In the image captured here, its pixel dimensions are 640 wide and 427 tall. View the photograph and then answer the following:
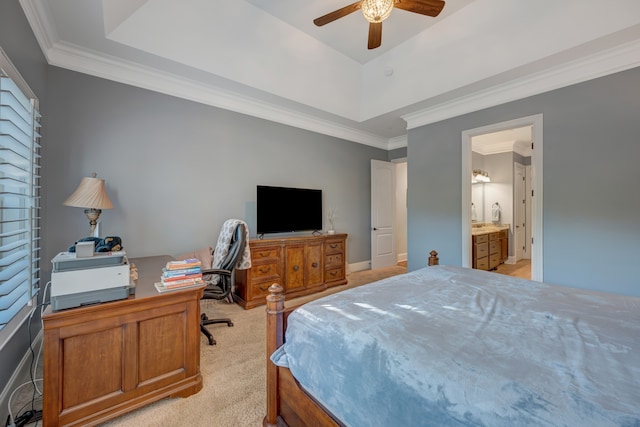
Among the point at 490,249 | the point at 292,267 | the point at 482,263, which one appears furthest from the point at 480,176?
the point at 292,267

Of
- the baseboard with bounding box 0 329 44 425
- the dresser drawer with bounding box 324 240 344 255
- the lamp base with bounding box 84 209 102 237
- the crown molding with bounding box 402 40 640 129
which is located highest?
the crown molding with bounding box 402 40 640 129

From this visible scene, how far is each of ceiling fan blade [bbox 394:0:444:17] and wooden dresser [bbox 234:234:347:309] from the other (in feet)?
9.07

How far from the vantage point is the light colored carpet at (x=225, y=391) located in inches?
59.6

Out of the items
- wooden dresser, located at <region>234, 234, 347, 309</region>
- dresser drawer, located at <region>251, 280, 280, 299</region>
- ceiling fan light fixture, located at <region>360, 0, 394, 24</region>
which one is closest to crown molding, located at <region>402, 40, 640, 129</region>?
ceiling fan light fixture, located at <region>360, 0, 394, 24</region>

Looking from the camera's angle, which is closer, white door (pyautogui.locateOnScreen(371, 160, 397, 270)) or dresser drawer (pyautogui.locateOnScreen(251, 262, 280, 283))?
dresser drawer (pyautogui.locateOnScreen(251, 262, 280, 283))

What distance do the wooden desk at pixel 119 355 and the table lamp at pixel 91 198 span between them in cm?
101

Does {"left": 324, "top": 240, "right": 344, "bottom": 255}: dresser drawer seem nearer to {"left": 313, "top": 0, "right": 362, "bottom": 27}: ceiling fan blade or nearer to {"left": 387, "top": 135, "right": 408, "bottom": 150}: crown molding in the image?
{"left": 387, "top": 135, "right": 408, "bottom": 150}: crown molding

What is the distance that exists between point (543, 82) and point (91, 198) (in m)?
4.73

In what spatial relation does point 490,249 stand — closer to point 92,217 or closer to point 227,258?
point 227,258

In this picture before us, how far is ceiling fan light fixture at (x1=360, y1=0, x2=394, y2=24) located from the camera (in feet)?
6.63

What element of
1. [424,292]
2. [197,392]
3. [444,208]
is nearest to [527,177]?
[444,208]

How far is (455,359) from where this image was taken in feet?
2.86

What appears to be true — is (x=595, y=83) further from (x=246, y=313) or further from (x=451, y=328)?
(x=246, y=313)

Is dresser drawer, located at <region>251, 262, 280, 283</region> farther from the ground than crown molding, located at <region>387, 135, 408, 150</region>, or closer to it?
closer to it
